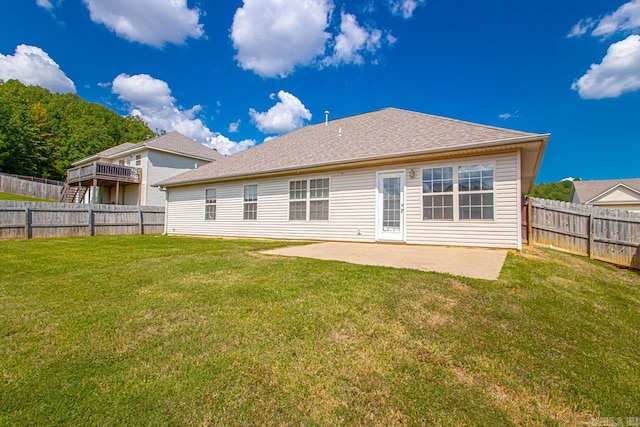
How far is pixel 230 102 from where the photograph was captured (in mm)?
22188

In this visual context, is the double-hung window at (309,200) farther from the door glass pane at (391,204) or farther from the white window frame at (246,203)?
the door glass pane at (391,204)

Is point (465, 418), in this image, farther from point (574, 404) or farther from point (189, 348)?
point (189, 348)

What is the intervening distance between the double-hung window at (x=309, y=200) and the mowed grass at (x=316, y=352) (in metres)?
5.85

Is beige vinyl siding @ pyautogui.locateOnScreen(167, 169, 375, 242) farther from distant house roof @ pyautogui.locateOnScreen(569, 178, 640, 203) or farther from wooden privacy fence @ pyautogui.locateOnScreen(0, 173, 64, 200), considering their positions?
distant house roof @ pyautogui.locateOnScreen(569, 178, 640, 203)

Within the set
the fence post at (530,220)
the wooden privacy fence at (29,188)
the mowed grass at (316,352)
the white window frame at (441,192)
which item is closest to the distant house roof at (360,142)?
the white window frame at (441,192)

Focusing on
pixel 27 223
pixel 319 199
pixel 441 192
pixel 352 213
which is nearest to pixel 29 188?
pixel 27 223

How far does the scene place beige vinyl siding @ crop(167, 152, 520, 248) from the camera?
701 cm

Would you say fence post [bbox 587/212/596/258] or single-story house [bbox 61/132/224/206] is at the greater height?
single-story house [bbox 61/132/224/206]

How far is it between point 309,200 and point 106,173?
55.3 ft

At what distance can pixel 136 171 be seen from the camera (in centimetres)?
2042

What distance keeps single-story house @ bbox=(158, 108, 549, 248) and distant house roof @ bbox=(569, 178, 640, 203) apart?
19.0 m

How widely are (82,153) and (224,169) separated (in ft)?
109

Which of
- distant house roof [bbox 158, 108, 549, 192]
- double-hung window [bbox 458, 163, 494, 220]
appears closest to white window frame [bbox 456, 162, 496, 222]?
double-hung window [bbox 458, 163, 494, 220]

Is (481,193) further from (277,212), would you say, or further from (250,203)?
(250,203)
